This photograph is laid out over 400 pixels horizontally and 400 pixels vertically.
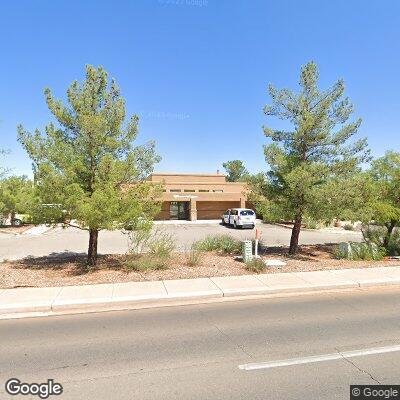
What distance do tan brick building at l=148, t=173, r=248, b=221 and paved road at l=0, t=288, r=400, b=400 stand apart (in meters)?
26.7

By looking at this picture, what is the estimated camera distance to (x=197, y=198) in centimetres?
3375

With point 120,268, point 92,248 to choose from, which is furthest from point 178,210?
point 120,268

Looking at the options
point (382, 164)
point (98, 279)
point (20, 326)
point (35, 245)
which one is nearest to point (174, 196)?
point (35, 245)

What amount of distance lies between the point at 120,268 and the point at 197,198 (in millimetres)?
23899

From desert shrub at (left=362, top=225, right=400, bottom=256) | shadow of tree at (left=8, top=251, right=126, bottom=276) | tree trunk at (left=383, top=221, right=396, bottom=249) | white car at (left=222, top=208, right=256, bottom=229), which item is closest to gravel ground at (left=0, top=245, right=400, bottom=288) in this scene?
shadow of tree at (left=8, top=251, right=126, bottom=276)

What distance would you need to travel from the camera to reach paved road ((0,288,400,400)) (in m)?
3.91

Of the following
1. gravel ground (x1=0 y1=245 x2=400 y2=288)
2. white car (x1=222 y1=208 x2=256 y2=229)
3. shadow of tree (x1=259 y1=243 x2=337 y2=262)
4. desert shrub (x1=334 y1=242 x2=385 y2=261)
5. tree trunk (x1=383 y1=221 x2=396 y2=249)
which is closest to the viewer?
gravel ground (x1=0 y1=245 x2=400 y2=288)

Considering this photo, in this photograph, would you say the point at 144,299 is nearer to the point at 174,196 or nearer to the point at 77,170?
the point at 77,170

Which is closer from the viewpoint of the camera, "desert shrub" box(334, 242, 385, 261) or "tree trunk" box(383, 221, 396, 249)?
"desert shrub" box(334, 242, 385, 261)

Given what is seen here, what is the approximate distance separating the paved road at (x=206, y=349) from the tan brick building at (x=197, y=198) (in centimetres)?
2672

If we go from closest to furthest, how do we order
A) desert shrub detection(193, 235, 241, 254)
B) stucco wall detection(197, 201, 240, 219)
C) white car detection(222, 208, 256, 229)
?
desert shrub detection(193, 235, 241, 254) < white car detection(222, 208, 256, 229) < stucco wall detection(197, 201, 240, 219)

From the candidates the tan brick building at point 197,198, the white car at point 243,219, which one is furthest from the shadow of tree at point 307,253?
the tan brick building at point 197,198

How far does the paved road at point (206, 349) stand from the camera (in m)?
3.91

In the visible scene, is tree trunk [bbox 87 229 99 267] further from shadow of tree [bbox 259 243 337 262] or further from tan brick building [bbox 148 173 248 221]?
tan brick building [bbox 148 173 248 221]
